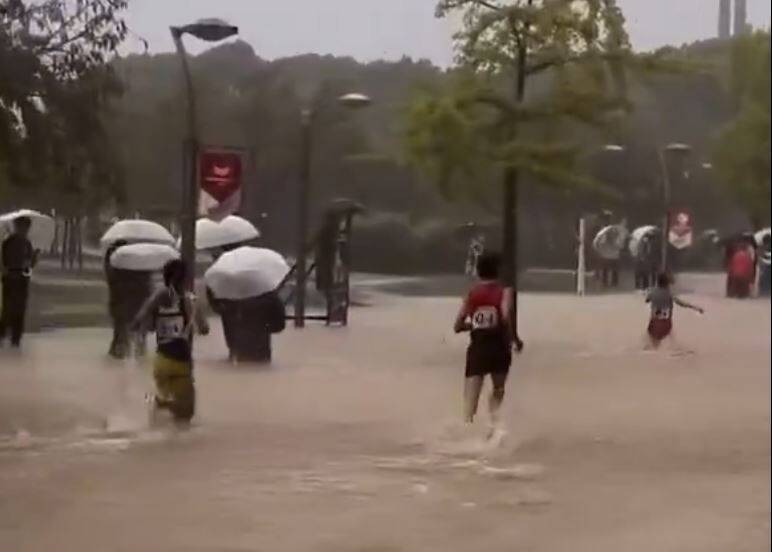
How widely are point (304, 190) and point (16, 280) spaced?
0.86ft

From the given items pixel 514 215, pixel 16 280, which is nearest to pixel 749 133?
pixel 514 215

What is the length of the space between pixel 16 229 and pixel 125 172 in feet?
0.37

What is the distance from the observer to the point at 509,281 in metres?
0.87

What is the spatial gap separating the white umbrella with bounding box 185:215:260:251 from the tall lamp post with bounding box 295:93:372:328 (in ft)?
0.13

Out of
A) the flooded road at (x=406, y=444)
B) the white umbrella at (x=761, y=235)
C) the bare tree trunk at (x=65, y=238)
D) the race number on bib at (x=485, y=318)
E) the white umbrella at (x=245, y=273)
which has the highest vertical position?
the white umbrella at (x=761, y=235)

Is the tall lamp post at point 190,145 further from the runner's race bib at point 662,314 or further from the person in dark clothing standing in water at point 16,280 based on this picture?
the runner's race bib at point 662,314

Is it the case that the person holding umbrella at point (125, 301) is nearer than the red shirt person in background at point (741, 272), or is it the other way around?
the red shirt person in background at point (741, 272)

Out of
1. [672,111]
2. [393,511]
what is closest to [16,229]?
[393,511]

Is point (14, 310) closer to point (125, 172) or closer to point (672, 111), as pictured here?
point (125, 172)

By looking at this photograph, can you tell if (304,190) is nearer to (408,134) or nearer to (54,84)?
(408,134)

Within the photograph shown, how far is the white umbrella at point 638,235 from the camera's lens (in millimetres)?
852

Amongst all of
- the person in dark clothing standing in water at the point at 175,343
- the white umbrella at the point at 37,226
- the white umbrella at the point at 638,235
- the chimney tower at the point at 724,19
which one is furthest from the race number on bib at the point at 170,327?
the chimney tower at the point at 724,19

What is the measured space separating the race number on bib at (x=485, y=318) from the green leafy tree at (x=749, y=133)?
203mm

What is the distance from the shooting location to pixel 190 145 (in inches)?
35.4
